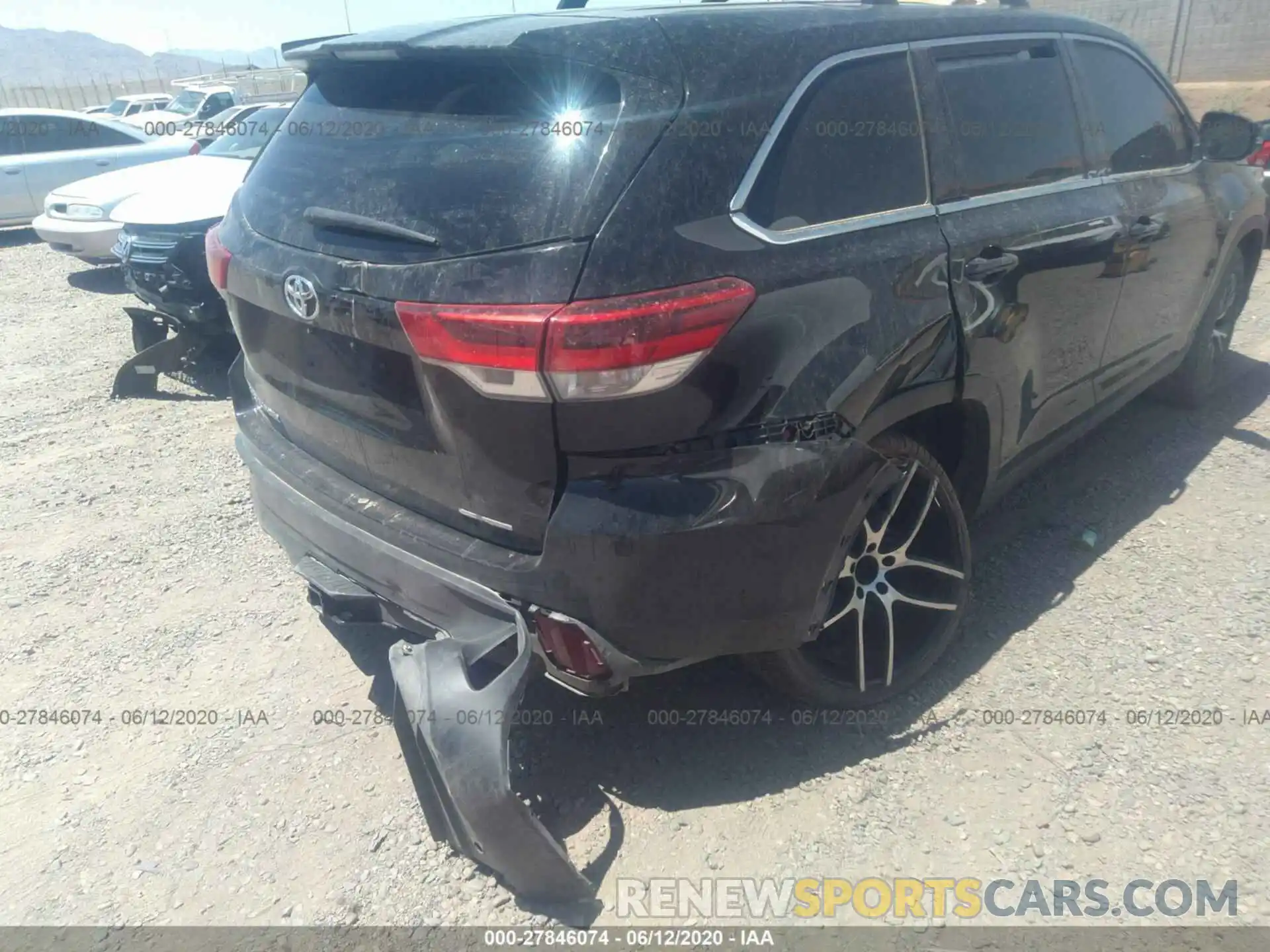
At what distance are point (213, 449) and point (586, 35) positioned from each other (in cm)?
359

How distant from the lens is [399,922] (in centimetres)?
230

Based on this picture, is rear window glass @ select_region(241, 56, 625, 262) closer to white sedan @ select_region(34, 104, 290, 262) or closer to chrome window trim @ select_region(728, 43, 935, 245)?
chrome window trim @ select_region(728, 43, 935, 245)

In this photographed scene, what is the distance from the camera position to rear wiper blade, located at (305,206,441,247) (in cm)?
219

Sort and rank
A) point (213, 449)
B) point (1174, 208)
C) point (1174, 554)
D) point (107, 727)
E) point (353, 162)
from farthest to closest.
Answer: point (213, 449), point (1174, 208), point (1174, 554), point (107, 727), point (353, 162)

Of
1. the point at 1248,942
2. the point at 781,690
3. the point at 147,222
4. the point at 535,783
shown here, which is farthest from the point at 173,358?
the point at 1248,942

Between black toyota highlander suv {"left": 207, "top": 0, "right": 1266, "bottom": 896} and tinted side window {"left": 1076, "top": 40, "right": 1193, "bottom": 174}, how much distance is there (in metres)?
0.81

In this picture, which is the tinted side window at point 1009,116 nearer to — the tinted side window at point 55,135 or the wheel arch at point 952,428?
the wheel arch at point 952,428

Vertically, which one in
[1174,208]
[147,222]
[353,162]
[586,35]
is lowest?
[147,222]

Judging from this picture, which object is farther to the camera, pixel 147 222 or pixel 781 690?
pixel 147 222

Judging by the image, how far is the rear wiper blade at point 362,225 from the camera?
7.19 feet

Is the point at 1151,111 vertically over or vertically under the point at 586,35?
under

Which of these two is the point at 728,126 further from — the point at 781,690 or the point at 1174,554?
the point at 1174,554

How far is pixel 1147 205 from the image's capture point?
12.3ft

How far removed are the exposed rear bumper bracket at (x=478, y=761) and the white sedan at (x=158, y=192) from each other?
15.1 ft
